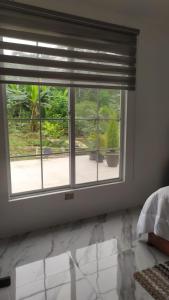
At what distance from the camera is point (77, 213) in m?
2.87

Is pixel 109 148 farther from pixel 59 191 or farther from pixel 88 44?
pixel 88 44

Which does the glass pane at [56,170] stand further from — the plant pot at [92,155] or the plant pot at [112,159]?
the plant pot at [112,159]

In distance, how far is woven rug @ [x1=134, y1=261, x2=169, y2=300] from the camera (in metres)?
1.69

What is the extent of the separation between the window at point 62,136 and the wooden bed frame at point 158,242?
1.00m

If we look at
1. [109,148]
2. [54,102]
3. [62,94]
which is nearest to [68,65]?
[62,94]

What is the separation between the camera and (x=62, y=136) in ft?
9.02

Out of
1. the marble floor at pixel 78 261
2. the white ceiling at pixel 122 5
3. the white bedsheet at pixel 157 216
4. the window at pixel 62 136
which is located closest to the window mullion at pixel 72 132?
the window at pixel 62 136

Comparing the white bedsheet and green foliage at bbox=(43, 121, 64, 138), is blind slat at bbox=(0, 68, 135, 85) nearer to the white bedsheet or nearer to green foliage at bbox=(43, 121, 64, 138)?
green foliage at bbox=(43, 121, 64, 138)

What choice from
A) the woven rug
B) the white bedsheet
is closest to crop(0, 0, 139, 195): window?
the white bedsheet

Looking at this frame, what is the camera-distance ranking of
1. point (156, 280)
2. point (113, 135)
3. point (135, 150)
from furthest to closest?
point (135, 150) < point (113, 135) < point (156, 280)

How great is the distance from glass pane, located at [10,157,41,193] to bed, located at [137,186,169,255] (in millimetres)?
1258

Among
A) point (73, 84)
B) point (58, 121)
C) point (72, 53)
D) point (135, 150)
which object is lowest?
point (135, 150)

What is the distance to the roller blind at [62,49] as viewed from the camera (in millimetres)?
2201

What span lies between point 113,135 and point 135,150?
389mm
